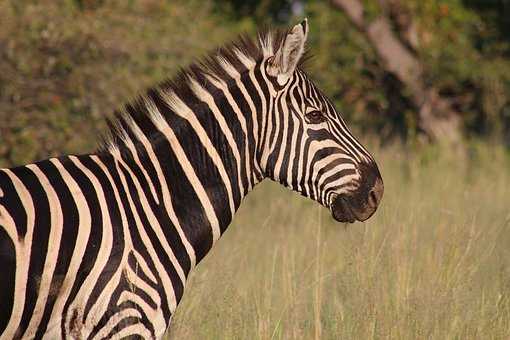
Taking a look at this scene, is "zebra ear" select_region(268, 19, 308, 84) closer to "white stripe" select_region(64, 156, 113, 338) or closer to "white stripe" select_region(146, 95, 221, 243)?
"white stripe" select_region(146, 95, 221, 243)

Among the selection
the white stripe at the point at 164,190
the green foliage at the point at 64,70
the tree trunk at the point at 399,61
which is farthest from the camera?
the tree trunk at the point at 399,61

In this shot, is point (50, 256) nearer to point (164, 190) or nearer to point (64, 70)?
point (164, 190)

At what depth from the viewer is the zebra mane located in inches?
161

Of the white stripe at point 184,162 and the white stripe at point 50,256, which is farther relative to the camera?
the white stripe at point 184,162

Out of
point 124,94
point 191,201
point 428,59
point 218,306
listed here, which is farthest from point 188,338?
point 428,59

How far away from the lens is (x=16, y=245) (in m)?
3.54

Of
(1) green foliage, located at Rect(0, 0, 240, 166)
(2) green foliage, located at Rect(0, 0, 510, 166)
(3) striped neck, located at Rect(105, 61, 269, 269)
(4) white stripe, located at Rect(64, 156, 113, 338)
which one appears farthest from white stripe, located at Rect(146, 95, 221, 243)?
(1) green foliage, located at Rect(0, 0, 240, 166)

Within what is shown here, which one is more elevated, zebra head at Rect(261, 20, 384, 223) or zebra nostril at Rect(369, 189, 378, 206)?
zebra head at Rect(261, 20, 384, 223)

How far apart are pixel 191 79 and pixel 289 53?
0.50 m

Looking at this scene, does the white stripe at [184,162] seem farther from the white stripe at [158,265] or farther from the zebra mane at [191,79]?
the white stripe at [158,265]

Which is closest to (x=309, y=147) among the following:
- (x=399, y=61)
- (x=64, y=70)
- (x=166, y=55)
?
(x=64, y=70)

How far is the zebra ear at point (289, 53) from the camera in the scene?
4094 millimetres

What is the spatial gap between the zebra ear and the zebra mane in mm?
95

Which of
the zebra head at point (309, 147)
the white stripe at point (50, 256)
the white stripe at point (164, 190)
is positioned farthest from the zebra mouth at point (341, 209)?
the white stripe at point (50, 256)
